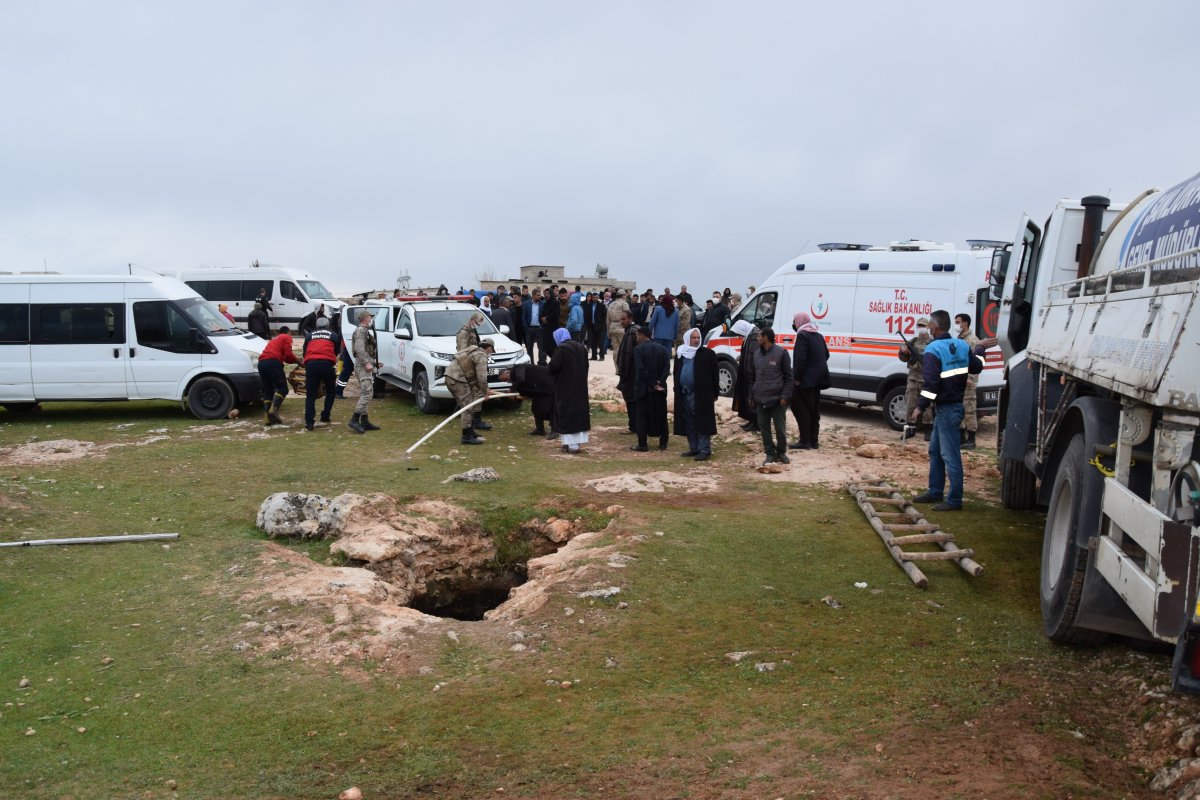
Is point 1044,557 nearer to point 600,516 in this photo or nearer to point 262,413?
point 600,516

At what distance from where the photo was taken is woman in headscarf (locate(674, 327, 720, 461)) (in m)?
11.5

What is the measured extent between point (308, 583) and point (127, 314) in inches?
379

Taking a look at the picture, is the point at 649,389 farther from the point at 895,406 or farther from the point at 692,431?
the point at 895,406

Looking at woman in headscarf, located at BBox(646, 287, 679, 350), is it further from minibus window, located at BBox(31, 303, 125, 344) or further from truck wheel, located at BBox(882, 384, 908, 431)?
minibus window, located at BBox(31, 303, 125, 344)

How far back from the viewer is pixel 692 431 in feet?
39.2

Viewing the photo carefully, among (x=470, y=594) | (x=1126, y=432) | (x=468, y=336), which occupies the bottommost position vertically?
(x=470, y=594)

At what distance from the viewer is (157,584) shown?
6801 millimetres

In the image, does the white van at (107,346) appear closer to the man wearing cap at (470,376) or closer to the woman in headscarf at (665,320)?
the man wearing cap at (470,376)

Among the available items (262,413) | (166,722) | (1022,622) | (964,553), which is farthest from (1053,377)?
(262,413)

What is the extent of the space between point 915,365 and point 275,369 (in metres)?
9.26

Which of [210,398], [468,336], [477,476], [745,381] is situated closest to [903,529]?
[477,476]

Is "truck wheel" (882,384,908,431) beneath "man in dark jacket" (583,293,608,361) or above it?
beneath

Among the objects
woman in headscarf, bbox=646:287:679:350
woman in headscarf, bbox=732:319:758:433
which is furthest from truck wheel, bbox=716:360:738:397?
woman in headscarf, bbox=732:319:758:433

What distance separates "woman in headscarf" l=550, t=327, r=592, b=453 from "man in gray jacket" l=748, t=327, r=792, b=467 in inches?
89.1
